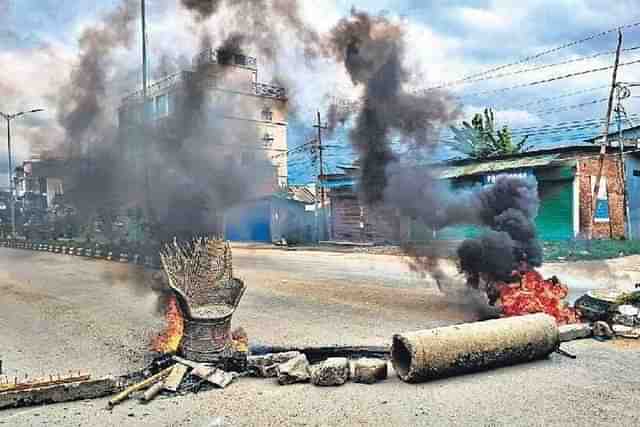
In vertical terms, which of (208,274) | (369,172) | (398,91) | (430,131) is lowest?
(208,274)

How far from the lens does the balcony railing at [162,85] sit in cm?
1100

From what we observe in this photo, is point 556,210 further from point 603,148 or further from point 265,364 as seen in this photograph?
point 265,364

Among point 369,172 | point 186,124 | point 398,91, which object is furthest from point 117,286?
point 398,91

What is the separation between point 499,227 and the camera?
1006 cm

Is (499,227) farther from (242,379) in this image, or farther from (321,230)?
(321,230)

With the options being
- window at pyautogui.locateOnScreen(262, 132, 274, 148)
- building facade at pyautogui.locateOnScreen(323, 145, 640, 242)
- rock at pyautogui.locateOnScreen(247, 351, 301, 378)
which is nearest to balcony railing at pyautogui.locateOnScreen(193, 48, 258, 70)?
window at pyautogui.locateOnScreen(262, 132, 274, 148)

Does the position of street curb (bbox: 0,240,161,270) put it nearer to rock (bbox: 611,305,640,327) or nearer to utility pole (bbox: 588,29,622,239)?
rock (bbox: 611,305,640,327)

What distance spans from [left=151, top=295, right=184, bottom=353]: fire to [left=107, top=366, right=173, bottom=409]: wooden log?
794 millimetres

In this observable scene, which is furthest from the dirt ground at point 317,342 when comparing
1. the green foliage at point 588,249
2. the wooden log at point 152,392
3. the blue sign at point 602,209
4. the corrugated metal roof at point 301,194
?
the corrugated metal roof at point 301,194

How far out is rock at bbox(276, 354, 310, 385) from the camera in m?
6.01

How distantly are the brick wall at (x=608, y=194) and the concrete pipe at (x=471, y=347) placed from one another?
704 inches

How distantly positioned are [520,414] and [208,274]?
436cm

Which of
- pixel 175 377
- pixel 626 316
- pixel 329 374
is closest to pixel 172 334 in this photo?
pixel 175 377

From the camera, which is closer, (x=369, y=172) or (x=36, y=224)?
(x=369, y=172)
